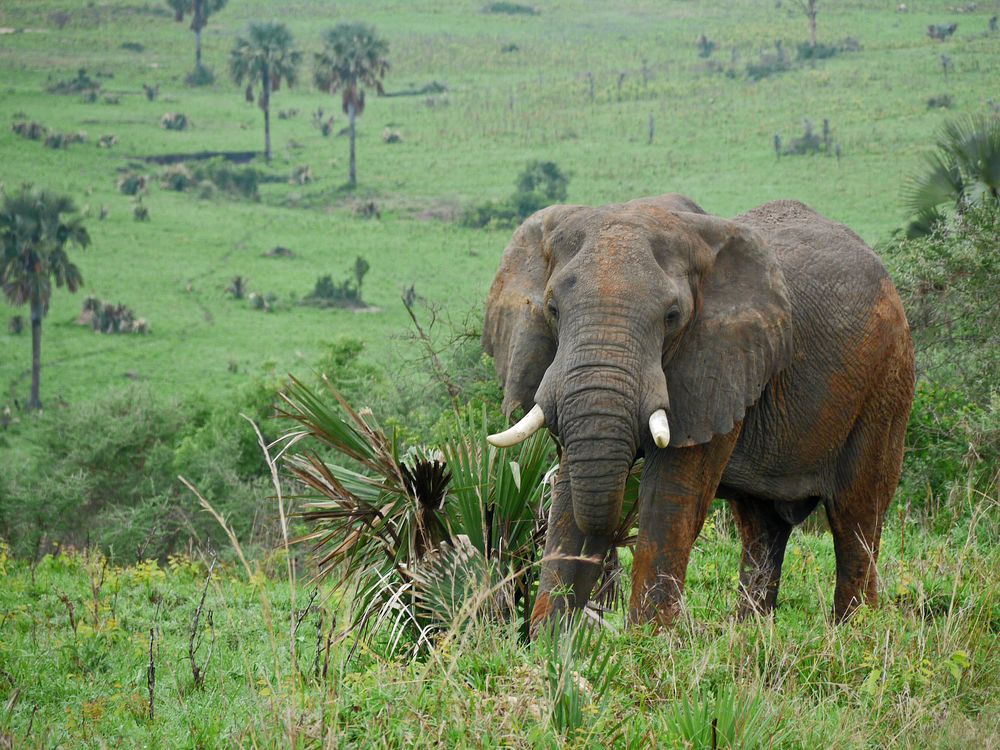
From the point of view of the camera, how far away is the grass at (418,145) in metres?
52.1

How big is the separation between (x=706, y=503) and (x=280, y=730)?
2.59 m

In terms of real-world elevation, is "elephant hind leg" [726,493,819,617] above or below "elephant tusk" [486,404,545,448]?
below

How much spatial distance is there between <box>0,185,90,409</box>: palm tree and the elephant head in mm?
42339

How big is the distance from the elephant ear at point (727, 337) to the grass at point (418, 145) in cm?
2714

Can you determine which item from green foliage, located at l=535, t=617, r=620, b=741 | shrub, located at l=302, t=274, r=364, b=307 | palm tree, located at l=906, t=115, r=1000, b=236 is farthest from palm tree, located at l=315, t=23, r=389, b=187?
green foliage, located at l=535, t=617, r=620, b=741

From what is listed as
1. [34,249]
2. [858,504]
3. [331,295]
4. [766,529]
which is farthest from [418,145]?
[858,504]

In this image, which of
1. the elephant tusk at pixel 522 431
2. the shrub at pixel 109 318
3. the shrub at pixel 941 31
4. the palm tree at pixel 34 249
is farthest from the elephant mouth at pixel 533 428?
the shrub at pixel 941 31

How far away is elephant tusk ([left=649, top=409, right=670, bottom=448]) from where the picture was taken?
5289 mm

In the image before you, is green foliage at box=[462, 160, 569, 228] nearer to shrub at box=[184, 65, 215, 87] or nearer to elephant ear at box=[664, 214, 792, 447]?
shrub at box=[184, 65, 215, 87]

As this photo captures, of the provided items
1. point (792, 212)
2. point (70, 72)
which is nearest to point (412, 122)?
point (70, 72)

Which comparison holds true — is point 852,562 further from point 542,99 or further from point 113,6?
point 113,6

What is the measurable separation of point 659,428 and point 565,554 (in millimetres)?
915

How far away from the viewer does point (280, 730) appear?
428cm

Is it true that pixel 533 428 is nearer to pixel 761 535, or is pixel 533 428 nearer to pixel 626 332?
pixel 626 332
